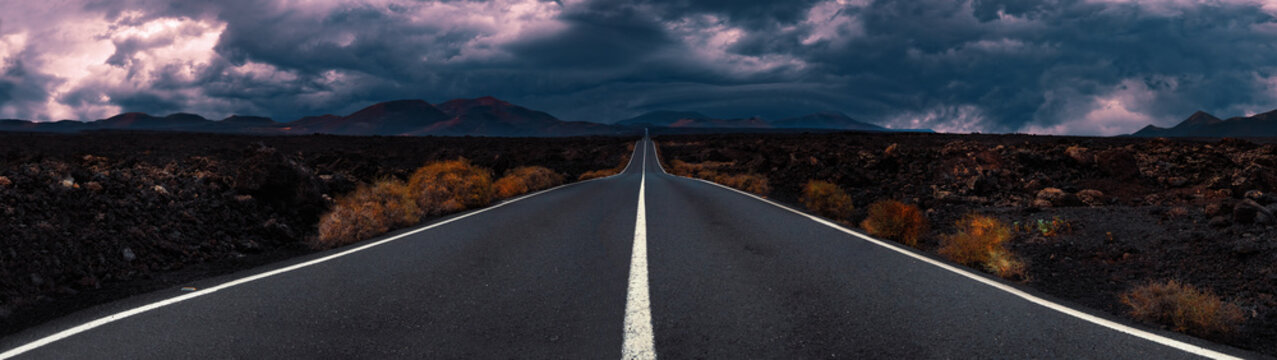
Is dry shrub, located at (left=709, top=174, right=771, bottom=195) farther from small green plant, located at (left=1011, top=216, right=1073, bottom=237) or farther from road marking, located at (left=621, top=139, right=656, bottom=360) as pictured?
road marking, located at (left=621, top=139, right=656, bottom=360)

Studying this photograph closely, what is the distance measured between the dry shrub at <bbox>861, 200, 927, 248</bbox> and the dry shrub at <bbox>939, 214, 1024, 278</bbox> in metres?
0.45

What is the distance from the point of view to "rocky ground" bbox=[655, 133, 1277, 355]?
5.59m

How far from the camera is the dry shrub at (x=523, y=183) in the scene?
18.4 meters

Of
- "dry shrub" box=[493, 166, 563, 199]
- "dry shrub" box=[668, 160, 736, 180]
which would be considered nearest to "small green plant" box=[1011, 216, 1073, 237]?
"dry shrub" box=[493, 166, 563, 199]

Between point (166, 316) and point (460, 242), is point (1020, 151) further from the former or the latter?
point (166, 316)

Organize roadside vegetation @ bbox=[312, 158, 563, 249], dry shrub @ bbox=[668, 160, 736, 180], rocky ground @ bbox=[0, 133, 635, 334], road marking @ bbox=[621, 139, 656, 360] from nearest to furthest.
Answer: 1. road marking @ bbox=[621, 139, 656, 360]
2. rocky ground @ bbox=[0, 133, 635, 334]
3. roadside vegetation @ bbox=[312, 158, 563, 249]
4. dry shrub @ bbox=[668, 160, 736, 180]

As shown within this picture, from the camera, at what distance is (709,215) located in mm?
11016

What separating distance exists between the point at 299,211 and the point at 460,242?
15.3 feet

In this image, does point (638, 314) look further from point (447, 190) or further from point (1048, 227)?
point (447, 190)

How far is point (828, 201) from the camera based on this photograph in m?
12.2

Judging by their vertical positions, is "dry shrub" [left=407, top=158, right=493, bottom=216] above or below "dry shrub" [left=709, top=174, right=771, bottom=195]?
above

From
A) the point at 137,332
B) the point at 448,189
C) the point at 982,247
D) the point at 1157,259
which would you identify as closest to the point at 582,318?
the point at 137,332

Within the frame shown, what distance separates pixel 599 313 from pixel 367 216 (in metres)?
6.21

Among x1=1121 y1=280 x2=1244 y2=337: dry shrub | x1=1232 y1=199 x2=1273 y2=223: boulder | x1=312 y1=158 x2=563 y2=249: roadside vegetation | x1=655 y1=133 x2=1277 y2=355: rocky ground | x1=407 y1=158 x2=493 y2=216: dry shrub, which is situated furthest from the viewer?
x1=407 y1=158 x2=493 y2=216: dry shrub
